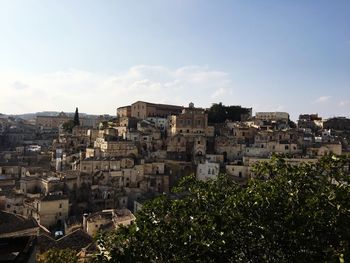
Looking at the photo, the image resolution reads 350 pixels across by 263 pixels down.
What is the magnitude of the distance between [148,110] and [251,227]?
61049 millimetres

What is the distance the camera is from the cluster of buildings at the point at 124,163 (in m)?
37.1

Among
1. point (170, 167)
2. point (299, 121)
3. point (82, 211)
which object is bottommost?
point (82, 211)

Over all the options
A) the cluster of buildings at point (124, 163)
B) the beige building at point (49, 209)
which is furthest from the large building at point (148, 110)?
the beige building at point (49, 209)

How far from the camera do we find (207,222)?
13.6 m

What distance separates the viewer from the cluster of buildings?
122ft

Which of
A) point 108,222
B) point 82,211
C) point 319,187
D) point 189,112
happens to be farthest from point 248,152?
point 319,187

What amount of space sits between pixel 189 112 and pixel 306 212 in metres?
48.7

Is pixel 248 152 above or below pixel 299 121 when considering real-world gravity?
below

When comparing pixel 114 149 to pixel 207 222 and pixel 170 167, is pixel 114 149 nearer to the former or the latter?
pixel 170 167

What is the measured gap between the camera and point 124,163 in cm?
4834

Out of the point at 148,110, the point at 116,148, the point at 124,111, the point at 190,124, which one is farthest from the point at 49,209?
the point at 124,111

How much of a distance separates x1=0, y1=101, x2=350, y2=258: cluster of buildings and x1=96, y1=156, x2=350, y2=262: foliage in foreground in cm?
1316

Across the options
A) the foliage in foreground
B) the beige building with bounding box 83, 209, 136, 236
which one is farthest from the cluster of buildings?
the foliage in foreground

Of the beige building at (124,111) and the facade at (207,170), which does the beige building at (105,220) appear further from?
the beige building at (124,111)
